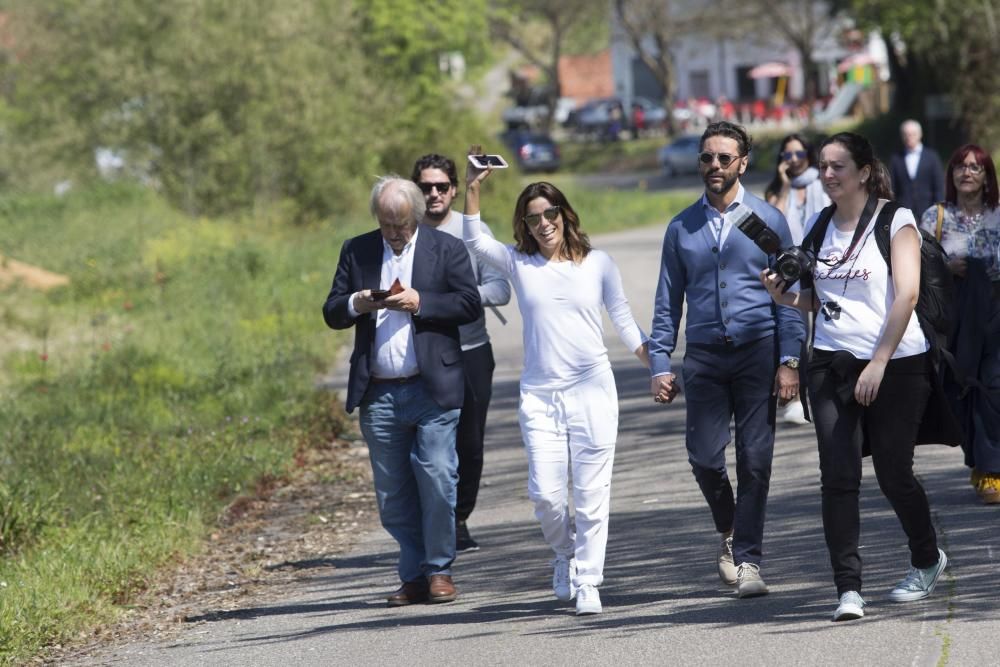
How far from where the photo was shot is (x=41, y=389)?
1566 cm

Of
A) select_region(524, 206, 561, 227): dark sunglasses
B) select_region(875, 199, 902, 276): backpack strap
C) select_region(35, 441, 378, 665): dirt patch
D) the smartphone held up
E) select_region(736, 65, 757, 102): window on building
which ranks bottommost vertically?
select_region(35, 441, 378, 665): dirt patch

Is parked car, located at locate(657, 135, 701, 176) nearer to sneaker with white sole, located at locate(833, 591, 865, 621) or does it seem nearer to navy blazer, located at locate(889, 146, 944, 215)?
navy blazer, located at locate(889, 146, 944, 215)

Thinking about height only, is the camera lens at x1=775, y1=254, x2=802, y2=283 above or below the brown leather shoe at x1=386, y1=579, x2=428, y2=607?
above

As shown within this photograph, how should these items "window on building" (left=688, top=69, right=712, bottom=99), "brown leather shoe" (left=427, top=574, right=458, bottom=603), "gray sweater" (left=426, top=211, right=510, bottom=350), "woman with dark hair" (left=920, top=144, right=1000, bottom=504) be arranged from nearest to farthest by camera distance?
1. "brown leather shoe" (left=427, top=574, right=458, bottom=603)
2. "gray sweater" (left=426, top=211, right=510, bottom=350)
3. "woman with dark hair" (left=920, top=144, right=1000, bottom=504)
4. "window on building" (left=688, top=69, right=712, bottom=99)

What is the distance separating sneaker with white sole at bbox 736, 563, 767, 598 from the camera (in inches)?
279

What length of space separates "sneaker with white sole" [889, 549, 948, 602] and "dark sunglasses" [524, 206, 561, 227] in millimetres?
2082

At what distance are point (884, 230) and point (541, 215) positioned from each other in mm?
1445

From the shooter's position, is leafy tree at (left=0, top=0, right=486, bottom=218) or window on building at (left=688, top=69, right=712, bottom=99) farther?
window on building at (left=688, top=69, right=712, bottom=99)

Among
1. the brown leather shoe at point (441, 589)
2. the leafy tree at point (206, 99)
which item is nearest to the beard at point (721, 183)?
the brown leather shoe at point (441, 589)

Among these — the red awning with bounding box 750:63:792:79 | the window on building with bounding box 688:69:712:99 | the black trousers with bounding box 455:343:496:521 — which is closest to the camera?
the black trousers with bounding box 455:343:496:521

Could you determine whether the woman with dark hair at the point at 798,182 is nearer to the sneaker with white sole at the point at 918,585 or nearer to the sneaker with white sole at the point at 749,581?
the sneaker with white sole at the point at 749,581

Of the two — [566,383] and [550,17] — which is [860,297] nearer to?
[566,383]

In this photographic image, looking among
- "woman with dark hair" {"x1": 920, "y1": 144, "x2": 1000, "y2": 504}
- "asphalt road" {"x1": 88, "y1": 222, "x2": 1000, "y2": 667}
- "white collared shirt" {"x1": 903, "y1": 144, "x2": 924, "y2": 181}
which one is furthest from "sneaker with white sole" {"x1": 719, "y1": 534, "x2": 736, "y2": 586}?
"white collared shirt" {"x1": 903, "y1": 144, "x2": 924, "y2": 181}

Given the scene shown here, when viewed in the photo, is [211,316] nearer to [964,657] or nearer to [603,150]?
[964,657]
